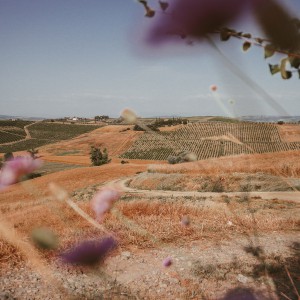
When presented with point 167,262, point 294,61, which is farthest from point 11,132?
point 294,61

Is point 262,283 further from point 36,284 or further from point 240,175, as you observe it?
point 240,175

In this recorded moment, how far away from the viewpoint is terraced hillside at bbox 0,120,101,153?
367 ft

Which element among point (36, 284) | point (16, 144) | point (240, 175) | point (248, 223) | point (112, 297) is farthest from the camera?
point (16, 144)

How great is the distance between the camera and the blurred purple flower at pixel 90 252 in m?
4.90

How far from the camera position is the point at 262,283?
4.31 m

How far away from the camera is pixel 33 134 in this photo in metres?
132

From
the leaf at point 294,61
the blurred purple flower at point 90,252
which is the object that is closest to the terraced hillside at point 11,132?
the blurred purple flower at point 90,252

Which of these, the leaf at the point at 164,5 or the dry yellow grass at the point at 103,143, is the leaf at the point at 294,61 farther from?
the dry yellow grass at the point at 103,143

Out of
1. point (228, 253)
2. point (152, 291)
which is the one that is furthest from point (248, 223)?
point (152, 291)

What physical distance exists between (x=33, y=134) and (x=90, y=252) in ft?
450

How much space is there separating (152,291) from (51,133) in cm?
13790

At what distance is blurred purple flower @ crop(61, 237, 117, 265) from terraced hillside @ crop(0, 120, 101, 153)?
106 metres

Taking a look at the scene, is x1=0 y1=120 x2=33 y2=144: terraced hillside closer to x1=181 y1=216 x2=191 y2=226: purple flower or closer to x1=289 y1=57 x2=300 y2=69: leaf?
x1=181 y1=216 x2=191 y2=226: purple flower

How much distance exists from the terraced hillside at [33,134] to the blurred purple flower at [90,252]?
105876 mm
